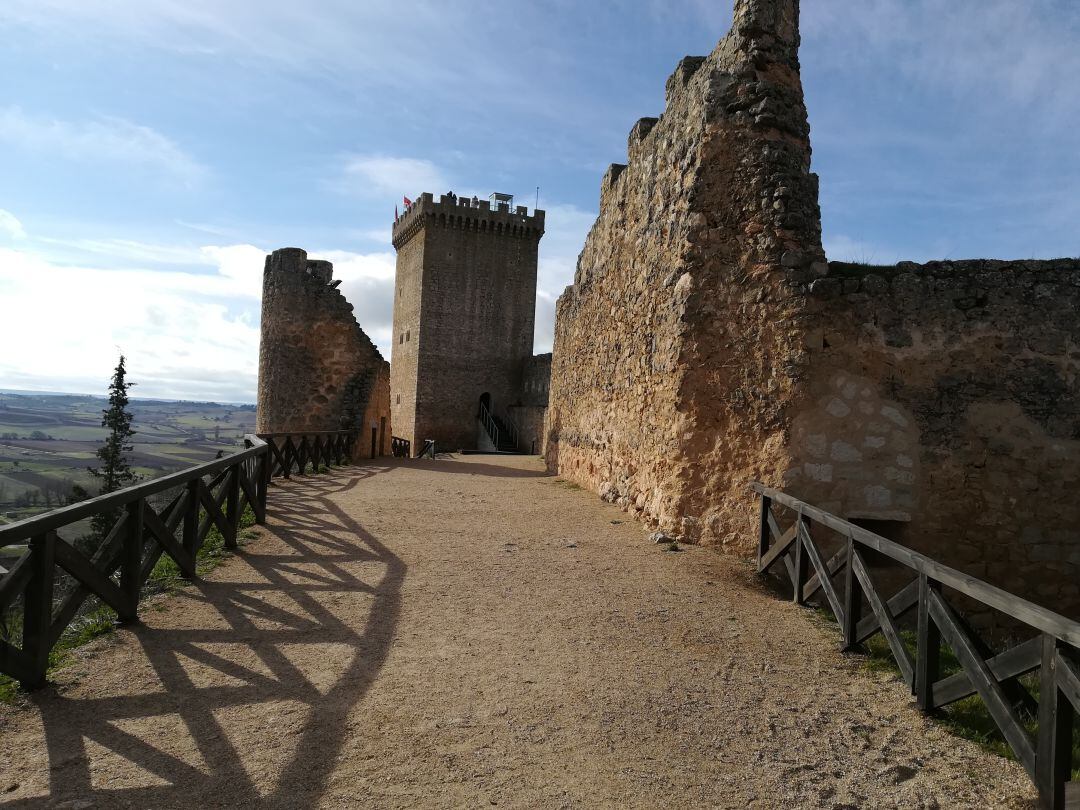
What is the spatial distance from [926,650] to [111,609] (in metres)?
4.69

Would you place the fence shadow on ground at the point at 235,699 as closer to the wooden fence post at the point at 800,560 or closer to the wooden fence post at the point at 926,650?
the wooden fence post at the point at 926,650

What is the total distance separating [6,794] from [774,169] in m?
6.67

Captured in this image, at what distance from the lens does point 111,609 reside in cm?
456

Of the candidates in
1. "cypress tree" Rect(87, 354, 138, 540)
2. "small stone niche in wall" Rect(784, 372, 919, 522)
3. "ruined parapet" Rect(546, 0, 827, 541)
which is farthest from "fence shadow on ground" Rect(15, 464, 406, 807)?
"cypress tree" Rect(87, 354, 138, 540)

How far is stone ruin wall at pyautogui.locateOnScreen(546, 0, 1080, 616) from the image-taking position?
5984 mm

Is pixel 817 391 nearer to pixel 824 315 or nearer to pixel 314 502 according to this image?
pixel 824 315

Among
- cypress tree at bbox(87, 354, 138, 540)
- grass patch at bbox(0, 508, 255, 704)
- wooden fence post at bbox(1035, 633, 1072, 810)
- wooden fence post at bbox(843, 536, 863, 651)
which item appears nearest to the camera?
wooden fence post at bbox(1035, 633, 1072, 810)

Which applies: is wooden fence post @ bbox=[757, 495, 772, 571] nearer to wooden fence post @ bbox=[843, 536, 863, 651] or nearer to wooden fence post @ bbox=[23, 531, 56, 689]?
wooden fence post @ bbox=[843, 536, 863, 651]

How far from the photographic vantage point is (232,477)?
6.57 metres

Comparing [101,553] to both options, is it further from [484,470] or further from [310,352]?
[310,352]

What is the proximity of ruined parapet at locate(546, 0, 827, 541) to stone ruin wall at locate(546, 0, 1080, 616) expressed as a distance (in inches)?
0.7

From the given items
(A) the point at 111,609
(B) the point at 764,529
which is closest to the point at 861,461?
(B) the point at 764,529

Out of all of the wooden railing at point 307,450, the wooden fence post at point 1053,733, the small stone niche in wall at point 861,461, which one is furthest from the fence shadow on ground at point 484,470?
the wooden fence post at point 1053,733

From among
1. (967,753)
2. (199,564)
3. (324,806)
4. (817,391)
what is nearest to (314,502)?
(199,564)
